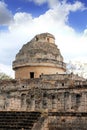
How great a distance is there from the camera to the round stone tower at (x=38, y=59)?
32719mm

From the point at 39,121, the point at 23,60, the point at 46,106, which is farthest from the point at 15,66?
the point at 39,121

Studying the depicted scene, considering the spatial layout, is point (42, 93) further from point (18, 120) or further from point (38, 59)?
point (38, 59)

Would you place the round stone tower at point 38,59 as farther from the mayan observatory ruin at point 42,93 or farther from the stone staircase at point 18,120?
the stone staircase at point 18,120

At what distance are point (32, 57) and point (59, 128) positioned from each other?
1386 cm

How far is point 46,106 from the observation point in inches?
1023

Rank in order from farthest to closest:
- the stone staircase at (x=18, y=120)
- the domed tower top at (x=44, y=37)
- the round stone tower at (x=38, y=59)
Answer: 1. the domed tower top at (x=44, y=37)
2. the round stone tower at (x=38, y=59)
3. the stone staircase at (x=18, y=120)

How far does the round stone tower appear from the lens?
3272 centimetres

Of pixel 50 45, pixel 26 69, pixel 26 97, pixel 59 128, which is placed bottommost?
pixel 59 128

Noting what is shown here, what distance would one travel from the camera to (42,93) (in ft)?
87.0

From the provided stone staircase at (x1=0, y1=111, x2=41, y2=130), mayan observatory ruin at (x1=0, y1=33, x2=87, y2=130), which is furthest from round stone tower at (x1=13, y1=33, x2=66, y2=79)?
stone staircase at (x1=0, y1=111, x2=41, y2=130)

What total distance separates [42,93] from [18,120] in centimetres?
573

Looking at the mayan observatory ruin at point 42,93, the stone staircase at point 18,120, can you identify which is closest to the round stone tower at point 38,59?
the mayan observatory ruin at point 42,93

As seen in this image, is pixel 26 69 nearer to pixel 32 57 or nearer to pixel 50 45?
pixel 32 57

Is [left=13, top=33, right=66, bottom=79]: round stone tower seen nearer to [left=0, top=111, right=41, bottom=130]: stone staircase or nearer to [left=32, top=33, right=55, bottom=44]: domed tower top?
[left=32, top=33, right=55, bottom=44]: domed tower top
